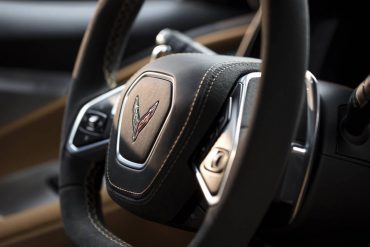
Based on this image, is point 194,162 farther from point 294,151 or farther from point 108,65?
point 108,65

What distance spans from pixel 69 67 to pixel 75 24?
4.2 inches

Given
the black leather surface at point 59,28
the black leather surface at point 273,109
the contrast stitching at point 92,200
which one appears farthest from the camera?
the black leather surface at point 59,28

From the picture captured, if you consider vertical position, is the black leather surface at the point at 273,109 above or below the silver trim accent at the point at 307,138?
above

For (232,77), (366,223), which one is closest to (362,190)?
(366,223)

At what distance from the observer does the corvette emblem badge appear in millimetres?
733

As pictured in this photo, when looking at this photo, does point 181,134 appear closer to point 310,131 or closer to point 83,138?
point 310,131

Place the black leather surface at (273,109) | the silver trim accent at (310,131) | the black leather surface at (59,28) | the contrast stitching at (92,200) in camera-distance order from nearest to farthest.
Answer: the black leather surface at (273,109), the silver trim accent at (310,131), the contrast stitching at (92,200), the black leather surface at (59,28)

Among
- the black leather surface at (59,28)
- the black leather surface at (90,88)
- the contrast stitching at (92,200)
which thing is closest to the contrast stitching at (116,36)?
the black leather surface at (90,88)

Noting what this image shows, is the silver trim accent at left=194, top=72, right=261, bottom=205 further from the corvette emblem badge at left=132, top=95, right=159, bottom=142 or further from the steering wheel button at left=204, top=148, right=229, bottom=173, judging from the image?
the corvette emblem badge at left=132, top=95, right=159, bottom=142

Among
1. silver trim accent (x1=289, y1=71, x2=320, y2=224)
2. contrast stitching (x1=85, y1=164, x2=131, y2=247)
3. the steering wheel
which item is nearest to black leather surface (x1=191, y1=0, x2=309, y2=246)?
the steering wheel

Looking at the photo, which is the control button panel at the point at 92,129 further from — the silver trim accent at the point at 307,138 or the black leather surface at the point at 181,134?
the silver trim accent at the point at 307,138

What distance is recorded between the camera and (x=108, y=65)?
0.94 m

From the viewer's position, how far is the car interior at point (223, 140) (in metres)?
0.54

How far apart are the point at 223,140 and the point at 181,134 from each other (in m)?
0.06
